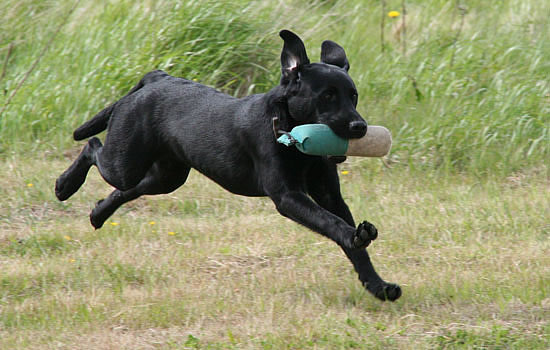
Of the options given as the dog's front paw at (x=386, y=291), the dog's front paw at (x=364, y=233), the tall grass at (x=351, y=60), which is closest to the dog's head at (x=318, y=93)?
the dog's front paw at (x=364, y=233)

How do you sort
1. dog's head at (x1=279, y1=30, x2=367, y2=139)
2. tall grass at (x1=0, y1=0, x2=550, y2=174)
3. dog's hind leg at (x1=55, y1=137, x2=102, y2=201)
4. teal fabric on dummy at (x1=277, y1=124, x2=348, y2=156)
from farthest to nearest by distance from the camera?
tall grass at (x1=0, y1=0, x2=550, y2=174), dog's hind leg at (x1=55, y1=137, x2=102, y2=201), dog's head at (x1=279, y1=30, x2=367, y2=139), teal fabric on dummy at (x1=277, y1=124, x2=348, y2=156)

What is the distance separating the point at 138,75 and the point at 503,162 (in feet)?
10.7

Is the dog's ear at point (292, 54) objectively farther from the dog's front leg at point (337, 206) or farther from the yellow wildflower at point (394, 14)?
the yellow wildflower at point (394, 14)

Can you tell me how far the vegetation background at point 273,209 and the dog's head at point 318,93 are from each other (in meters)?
0.95

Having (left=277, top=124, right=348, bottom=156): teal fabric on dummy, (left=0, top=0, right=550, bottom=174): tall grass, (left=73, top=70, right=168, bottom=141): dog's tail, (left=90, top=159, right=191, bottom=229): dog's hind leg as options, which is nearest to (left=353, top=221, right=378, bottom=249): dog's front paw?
(left=277, top=124, right=348, bottom=156): teal fabric on dummy

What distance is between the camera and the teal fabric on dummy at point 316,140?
12.4 feet

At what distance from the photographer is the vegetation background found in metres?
4.04

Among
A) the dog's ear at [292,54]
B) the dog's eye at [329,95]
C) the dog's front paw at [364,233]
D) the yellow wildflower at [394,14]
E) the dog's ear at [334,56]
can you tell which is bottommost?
the yellow wildflower at [394,14]

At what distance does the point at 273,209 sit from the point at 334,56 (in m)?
1.93

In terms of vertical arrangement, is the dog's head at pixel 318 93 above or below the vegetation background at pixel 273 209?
above

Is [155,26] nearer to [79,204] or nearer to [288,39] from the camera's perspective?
[79,204]

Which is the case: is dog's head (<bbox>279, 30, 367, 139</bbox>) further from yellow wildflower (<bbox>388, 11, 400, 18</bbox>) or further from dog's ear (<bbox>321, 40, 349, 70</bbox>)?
yellow wildflower (<bbox>388, 11, 400, 18</bbox>)

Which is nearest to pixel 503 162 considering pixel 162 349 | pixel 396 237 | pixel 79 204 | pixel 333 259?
pixel 396 237

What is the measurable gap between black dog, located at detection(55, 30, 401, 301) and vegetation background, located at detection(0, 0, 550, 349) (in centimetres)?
43
